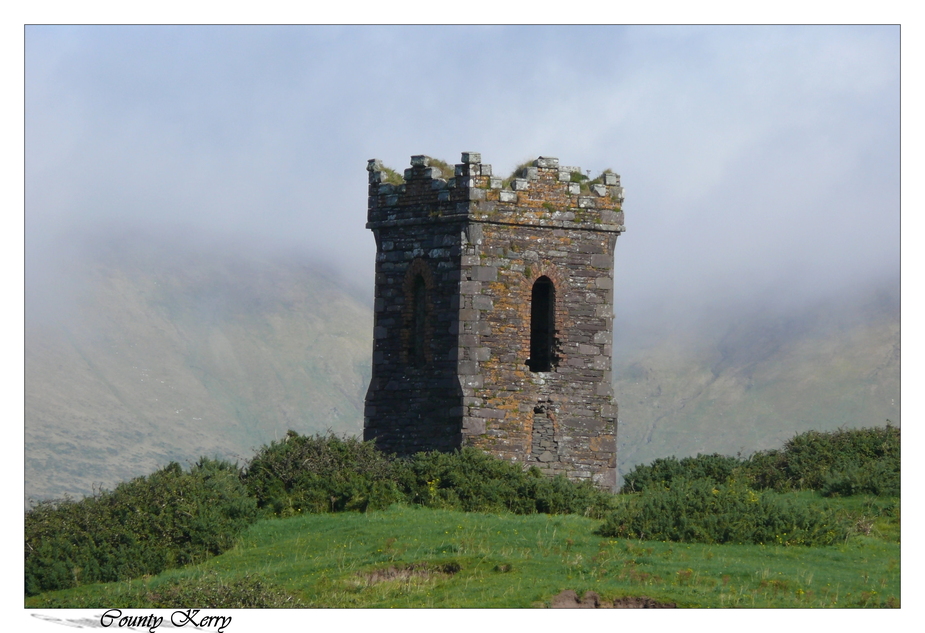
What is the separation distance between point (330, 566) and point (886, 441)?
15497mm

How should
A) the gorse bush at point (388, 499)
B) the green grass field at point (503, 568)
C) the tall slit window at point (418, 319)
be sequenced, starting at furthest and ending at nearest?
the tall slit window at point (418, 319) → the gorse bush at point (388, 499) → the green grass field at point (503, 568)

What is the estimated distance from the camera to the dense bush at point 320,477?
3073cm

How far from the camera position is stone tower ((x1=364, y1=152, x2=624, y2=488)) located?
108 ft

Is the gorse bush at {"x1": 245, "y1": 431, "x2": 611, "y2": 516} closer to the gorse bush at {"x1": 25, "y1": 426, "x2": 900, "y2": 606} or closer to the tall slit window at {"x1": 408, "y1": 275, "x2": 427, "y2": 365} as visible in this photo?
the gorse bush at {"x1": 25, "y1": 426, "x2": 900, "y2": 606}

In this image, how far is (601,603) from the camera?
2225 centimetres

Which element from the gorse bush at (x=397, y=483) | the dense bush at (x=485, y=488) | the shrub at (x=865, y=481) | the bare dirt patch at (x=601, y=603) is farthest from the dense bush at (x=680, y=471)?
the bare dirt patch at (x=601, y=603)

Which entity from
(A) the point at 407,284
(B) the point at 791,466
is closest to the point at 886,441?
(B) the point at 791,466

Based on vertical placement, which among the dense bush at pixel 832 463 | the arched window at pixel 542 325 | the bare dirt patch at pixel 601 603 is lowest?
the bare dirt patch at pixel 601 603

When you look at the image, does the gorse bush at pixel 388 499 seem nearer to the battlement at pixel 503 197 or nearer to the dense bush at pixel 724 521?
the dense bush at pixel 724 521

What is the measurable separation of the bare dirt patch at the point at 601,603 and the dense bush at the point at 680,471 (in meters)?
12.3

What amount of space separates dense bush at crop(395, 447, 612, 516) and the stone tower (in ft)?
3.61

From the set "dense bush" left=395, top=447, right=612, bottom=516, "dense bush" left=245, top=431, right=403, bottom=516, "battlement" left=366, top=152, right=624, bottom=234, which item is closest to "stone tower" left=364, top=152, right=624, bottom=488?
"battlement" left=366, top=152, right=624, bottom=234

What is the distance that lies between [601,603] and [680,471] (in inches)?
540
